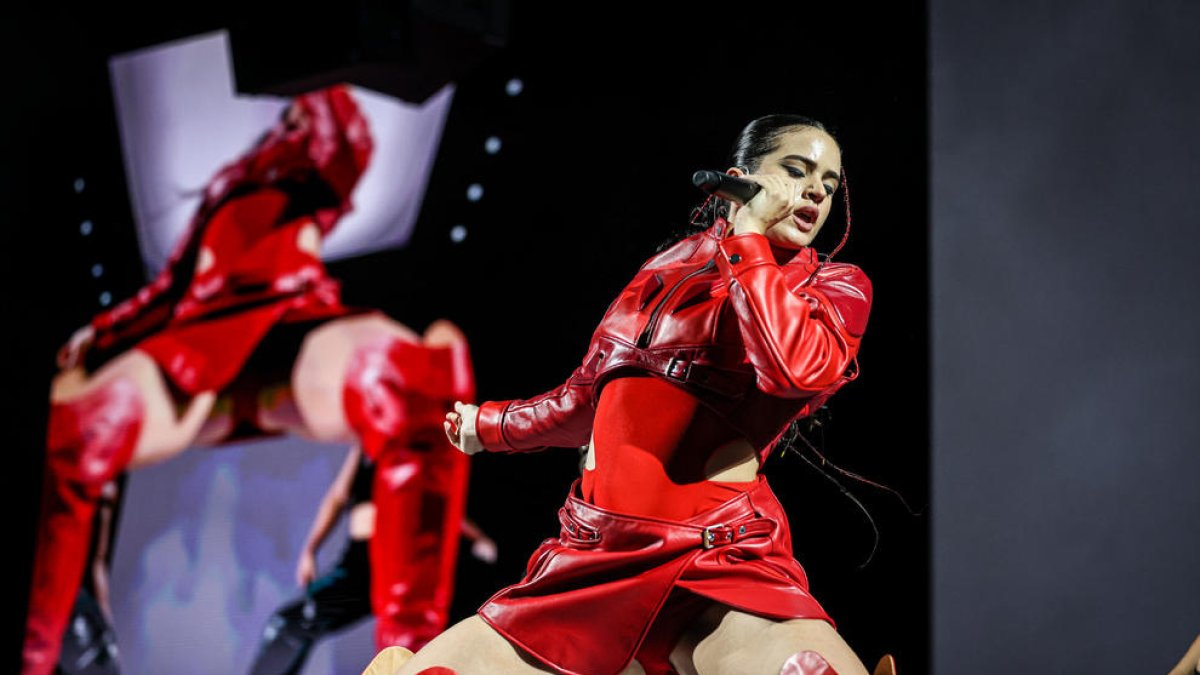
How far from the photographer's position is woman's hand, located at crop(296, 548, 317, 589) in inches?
143

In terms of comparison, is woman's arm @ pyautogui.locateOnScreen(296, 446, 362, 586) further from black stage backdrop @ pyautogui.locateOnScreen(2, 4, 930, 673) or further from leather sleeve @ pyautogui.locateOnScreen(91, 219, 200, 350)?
leather sleeve @ pyautogui.locateOnScreen(91, 219, 200, 350)

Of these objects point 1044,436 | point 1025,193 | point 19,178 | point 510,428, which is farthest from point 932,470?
point 19,178

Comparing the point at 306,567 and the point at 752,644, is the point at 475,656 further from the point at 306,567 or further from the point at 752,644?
the point at 306,567

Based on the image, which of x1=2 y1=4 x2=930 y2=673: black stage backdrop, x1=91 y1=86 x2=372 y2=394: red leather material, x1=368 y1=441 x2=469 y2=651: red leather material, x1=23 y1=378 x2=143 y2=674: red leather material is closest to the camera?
x1=2 y1=4 x2=930 y2=673: black stage backdrop

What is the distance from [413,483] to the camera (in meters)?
3.50

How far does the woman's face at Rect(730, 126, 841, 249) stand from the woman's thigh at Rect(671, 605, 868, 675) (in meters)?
0.52

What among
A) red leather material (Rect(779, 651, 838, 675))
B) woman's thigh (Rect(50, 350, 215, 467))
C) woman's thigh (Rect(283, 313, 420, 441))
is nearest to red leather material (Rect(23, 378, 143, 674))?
woman's thigh (Rect(50, 350, 215, 467))

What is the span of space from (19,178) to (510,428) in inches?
125

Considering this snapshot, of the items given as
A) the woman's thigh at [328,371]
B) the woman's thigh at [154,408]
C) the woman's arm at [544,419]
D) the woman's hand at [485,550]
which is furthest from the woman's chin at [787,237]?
the woman's thigh at [154,408]

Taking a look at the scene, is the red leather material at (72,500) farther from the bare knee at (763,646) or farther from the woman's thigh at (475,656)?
the bare knee at (763,646)

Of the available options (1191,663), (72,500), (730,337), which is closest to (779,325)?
(730,337)

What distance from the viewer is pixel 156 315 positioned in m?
4.16

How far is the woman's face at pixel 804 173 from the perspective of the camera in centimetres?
185

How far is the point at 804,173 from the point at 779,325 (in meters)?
0.33
